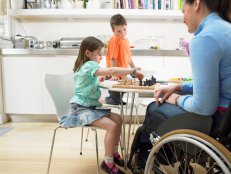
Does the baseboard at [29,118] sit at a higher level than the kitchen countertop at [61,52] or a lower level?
lower

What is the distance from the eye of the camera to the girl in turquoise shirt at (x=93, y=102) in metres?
1.64

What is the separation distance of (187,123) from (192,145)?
0.26ft

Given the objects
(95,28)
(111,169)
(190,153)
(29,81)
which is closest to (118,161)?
(111,169)

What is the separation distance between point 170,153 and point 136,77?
0.66 meters

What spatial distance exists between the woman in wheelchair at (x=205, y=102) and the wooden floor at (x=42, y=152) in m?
0.98

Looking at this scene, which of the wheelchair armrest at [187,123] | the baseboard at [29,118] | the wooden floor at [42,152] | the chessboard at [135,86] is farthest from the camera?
the baseboard at [29,118]


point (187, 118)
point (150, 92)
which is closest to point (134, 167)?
point (150, 92)

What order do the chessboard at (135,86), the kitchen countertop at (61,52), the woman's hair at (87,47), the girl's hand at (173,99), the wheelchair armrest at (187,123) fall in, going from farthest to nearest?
the kitchen countertop at (61,52)
the woman's hair at (87,47)
the chessboard at (135,86)
the girl's hand at (173,99)
the wheelchair armrest at (187,123)

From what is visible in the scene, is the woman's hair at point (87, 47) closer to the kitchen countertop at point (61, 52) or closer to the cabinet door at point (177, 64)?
the kitchen countertop at point (61, 52)

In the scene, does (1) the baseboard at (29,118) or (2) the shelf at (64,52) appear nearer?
(2) the shelf at (64,52)

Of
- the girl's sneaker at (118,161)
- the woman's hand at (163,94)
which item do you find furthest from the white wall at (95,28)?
the woman's hand at (163,94)

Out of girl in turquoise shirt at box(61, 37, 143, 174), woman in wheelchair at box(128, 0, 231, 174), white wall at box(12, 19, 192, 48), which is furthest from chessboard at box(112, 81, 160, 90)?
white wall at box(12, 19, 192, 48)

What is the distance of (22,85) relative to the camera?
320 cm

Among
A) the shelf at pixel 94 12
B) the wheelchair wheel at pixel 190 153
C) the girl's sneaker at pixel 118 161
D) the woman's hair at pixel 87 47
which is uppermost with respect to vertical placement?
the shelf at pixel 94 12
